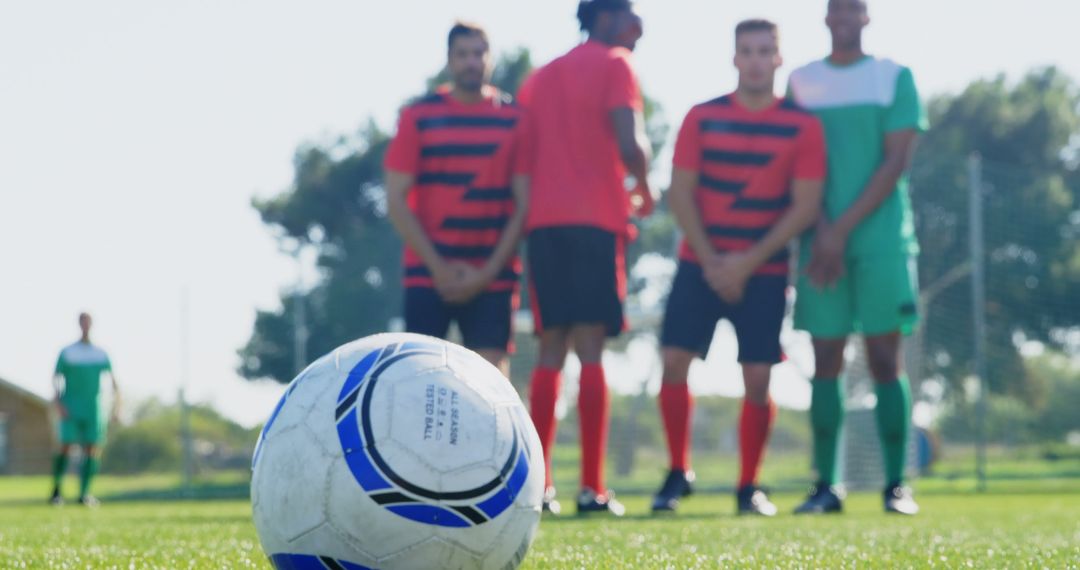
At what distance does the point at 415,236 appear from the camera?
604cm

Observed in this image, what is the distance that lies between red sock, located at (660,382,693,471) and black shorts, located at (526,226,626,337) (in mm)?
397

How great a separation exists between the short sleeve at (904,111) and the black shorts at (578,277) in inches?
55.6

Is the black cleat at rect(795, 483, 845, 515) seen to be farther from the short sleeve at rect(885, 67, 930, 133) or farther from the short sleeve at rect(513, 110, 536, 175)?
the short sleeve at rect(513, 110, 536, 175)

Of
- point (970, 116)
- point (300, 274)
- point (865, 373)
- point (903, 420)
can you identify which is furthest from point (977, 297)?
point (970, 116)

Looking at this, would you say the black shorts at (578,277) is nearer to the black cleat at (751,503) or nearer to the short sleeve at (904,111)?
the black cleat at (751,503)

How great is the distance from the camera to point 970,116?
1331 inches

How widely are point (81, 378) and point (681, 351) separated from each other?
842cm

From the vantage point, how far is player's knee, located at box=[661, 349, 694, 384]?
238 inches

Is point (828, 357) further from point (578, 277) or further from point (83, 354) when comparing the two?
point (83, 354)

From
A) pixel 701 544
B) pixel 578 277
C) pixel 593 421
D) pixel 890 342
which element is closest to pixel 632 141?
pixel 578 277

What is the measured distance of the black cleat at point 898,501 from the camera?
6.18m

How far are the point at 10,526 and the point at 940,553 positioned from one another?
4.40 m

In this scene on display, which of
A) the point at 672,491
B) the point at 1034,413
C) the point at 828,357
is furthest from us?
the point at 1034,413

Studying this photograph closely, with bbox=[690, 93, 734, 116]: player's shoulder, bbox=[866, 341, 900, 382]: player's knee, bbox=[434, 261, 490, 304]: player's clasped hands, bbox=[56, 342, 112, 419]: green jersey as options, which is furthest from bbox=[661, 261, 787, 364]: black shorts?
bbox=[56, 342, 112, 419]: green jersey
